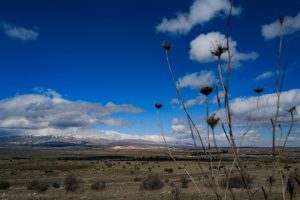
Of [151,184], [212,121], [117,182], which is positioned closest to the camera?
[212,121]

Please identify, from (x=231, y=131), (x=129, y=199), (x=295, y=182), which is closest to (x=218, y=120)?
(x=231, y=131)

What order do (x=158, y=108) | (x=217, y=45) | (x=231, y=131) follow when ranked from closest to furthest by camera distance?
(x=231, y=131), (x=217, y=45), (x=158, y=108)

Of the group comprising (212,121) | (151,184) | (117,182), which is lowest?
(117,182)

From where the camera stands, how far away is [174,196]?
79.7 ft

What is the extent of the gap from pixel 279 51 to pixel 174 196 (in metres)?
23.5

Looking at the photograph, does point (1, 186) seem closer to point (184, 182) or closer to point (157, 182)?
point (157, 182)

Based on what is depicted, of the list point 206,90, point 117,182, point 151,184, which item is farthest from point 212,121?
point 117,182

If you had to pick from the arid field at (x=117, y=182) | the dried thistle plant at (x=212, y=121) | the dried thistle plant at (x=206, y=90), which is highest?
the dried thistle plant at (x=206, y=90)

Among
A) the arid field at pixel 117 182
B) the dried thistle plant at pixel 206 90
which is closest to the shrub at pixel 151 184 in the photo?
the arid field at pixel 117 182

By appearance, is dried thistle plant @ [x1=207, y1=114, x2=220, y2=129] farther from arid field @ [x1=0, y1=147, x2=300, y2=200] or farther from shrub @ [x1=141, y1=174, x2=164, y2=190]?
shrub @ [x1=141, y1=174, x2=164, y2=190]

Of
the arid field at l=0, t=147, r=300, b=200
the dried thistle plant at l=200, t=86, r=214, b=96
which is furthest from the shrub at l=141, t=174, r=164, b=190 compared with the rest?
the dried thistle plant at l=200, t=86, r=214, b=96

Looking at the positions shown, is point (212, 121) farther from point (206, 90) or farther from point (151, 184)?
point (151, 184)

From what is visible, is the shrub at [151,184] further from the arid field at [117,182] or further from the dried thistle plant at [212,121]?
the dried thistle plant at [212,121]

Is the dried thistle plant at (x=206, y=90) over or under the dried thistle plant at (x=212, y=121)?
over
